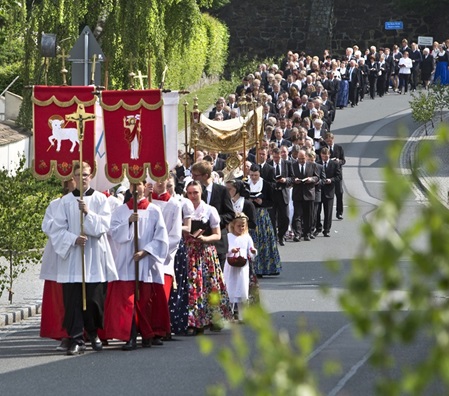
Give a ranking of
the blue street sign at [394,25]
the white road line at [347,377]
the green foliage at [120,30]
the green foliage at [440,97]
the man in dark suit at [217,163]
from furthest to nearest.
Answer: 1. the blue street sign at [394,25]
2. the green foliage at [440,97]
3. the green foliage at [120,30]
4. the man in dark suit at [217,163]
5. the white road line at [347,377]

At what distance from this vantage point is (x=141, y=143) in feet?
46.1

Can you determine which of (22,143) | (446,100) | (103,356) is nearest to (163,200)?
(103,356)

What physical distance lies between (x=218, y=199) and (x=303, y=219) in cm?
995

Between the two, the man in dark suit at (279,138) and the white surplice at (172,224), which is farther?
the man in dark suit at (279,138)

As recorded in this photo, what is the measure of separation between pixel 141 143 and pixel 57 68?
11987mm

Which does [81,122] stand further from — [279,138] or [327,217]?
[279,138]

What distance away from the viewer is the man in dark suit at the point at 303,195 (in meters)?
25.4

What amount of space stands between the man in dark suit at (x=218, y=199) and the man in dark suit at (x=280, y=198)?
8731mm

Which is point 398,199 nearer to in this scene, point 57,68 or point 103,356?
point 103,356

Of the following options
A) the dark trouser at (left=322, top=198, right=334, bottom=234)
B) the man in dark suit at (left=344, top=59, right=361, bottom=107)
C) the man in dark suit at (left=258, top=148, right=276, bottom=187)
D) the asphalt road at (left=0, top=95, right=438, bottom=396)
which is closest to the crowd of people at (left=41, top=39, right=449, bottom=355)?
the asphalt road at (left=0, top=95, right=438, bottom=396)

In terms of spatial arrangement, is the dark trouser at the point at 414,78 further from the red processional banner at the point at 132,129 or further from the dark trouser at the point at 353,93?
the red processional banner at the point at 132,129

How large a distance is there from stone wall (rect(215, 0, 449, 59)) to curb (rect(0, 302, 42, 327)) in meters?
42.9

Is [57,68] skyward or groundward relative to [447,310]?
skyward

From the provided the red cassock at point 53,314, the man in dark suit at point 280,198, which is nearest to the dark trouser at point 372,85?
the man in dark suit at point 280,198
